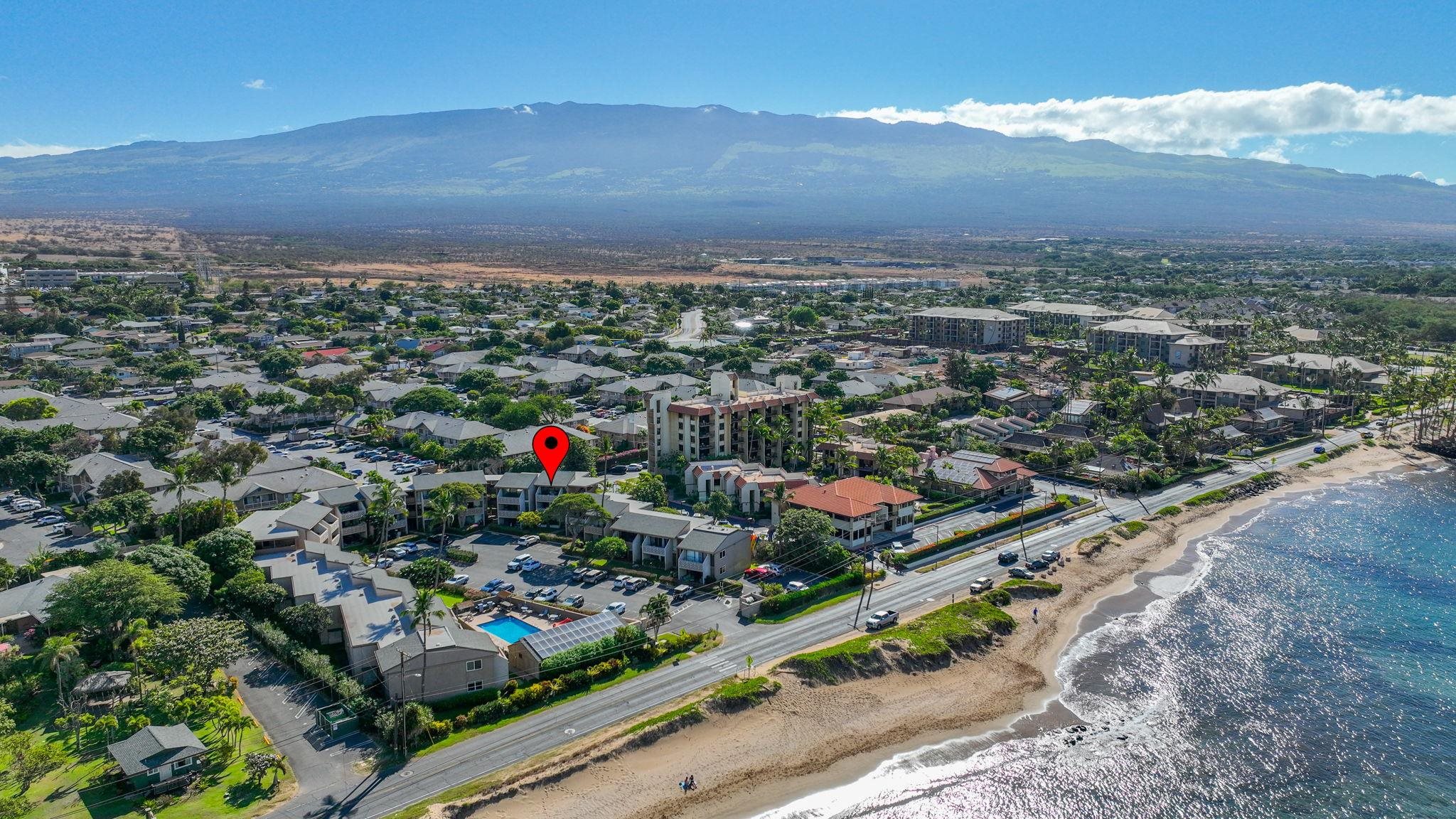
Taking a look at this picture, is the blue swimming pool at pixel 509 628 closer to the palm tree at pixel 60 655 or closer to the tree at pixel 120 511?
the palm tree at pixel 60 655

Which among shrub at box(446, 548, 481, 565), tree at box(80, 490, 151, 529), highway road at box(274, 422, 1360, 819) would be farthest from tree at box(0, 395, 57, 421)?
highway road at box(274, 422, 1360, 819)

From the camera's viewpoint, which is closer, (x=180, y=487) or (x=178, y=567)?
(x=178, y=567)

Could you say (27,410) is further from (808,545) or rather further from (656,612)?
(808,545)

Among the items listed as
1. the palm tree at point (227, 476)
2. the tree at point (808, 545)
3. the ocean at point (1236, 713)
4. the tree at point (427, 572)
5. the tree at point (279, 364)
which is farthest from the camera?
the tree at point (279, 364)

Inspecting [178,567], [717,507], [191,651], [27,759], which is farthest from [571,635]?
[178,567]

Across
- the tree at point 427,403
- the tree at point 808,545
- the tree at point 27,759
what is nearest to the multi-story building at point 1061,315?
the tree at point 427,403
